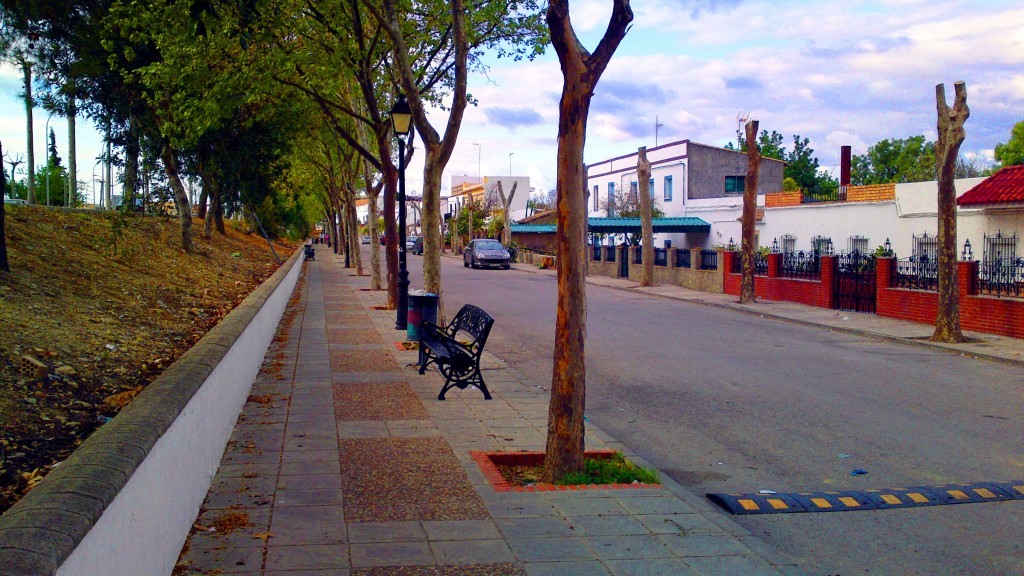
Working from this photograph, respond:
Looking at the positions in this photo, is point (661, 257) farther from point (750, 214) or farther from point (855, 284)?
point (855, 284)

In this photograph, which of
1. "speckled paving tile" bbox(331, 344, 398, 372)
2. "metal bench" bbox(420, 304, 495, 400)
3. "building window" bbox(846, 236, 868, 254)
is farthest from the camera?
"building window" bbox(846, 236, 868, 254)

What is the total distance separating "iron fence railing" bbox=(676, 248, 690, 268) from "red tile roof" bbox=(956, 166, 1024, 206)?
1041cm

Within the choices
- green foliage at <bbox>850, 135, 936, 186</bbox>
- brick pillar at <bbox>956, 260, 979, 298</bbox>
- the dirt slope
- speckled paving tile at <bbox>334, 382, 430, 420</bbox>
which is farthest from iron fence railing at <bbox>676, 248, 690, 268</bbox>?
green foliage at <bbox>850, 135, 936, 186</bbox>

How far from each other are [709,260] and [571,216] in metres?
25.9

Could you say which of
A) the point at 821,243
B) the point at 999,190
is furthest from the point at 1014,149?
the point at 999,190

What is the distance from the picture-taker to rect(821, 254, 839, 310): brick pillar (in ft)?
77.0

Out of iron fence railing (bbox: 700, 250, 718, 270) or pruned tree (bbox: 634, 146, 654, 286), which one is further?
pruned tree (bbox: 634, 146, 654, 286)

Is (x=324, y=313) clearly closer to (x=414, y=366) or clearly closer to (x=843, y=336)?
(x=414, y=366)

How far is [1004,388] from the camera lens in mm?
11727

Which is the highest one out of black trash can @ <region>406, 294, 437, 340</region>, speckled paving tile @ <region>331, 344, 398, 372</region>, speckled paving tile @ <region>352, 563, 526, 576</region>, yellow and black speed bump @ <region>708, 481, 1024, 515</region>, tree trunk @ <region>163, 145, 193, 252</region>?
tree trunk @ <region>163, 145, 193, 252</region>

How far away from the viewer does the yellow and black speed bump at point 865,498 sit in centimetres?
641

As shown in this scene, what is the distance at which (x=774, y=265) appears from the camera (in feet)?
88.2

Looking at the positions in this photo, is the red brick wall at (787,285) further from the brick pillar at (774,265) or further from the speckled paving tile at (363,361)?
the speckled paving tile at (363,361)

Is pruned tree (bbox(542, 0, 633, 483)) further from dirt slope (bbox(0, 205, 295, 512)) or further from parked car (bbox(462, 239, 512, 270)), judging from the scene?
parked car (bbox(462, 239, 512, 270))
